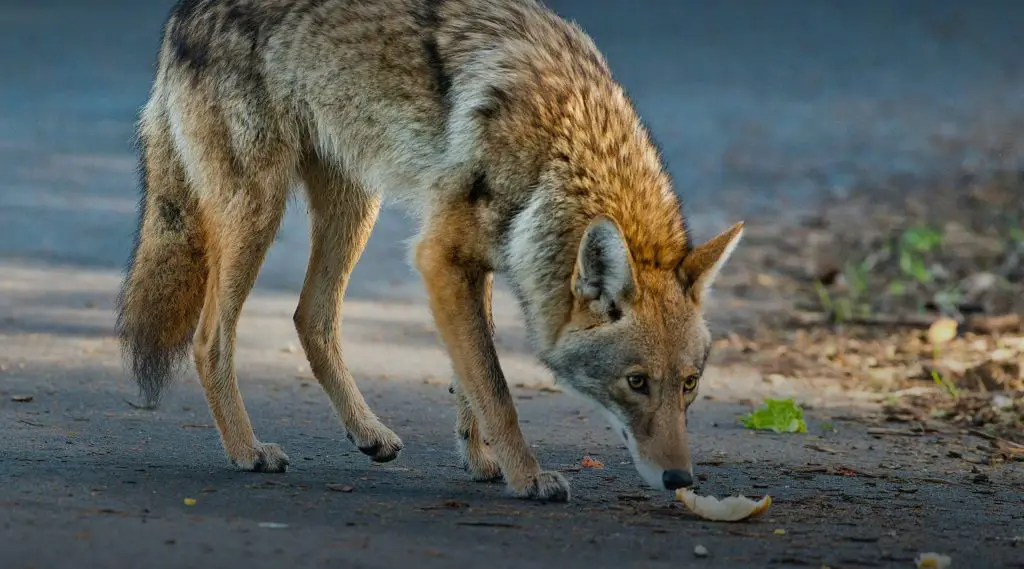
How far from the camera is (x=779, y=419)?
295 inches

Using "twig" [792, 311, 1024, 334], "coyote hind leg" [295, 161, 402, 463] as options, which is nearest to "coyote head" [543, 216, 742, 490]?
"coyote hind leg" [295, 161, 402, 463]

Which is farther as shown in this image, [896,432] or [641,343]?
[896,432]

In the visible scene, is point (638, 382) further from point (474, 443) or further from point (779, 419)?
point (779, 419)

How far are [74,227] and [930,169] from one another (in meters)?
8.36

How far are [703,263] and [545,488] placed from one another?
104 centimetres

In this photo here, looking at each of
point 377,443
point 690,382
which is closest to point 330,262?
point 377,443

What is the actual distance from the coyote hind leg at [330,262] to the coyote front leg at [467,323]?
0.86 meters

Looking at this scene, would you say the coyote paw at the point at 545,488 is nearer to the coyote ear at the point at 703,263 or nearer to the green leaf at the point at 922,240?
the coyote ear at the point at 703,263

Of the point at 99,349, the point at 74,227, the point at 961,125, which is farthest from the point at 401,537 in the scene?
the point at 961,125

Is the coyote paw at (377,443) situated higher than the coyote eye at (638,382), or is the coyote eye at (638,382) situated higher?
the coyote eye at (638,382)

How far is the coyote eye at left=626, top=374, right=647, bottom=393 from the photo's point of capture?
5.68 metres

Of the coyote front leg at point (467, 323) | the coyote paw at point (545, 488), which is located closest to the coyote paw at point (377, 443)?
the coyote front leg at point (467, 323)

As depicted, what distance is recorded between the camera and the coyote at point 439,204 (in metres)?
5.81

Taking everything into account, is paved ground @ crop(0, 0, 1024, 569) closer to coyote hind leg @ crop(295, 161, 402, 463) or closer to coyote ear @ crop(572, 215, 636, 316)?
coyote hind leg @ crop(295, 161, 402, 463)
